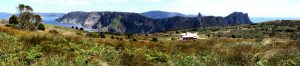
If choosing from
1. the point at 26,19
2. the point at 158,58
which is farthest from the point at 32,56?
the point at 26,19

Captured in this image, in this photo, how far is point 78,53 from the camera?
50.2 ft

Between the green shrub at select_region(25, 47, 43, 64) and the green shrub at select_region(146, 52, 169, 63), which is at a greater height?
the green shrub at select_region(25, 47, 43, 64)

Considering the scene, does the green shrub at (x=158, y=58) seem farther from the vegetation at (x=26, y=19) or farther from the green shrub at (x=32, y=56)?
the vegetation at (x=26, y=19)

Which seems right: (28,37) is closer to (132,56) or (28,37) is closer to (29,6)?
(132,56)

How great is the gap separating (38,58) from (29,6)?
11813cm

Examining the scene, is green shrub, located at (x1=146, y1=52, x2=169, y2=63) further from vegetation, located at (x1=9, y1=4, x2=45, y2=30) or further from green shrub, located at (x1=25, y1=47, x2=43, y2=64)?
vegetation, located at (x1=9, y1=4, x2=45, y2=30)

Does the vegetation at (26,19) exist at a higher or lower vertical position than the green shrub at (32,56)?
lower

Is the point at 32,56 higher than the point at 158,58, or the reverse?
the point at 32,56

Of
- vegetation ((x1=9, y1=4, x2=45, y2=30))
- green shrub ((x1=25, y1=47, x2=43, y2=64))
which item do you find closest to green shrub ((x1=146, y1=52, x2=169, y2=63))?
green shrub ((x1=25, y1=47, x2=43, y2=64))

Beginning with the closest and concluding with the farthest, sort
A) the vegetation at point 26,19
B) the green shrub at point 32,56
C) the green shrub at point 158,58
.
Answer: the green shrub at point 32,56
the green shrub at point 158,58
the vegetation at point 26,19

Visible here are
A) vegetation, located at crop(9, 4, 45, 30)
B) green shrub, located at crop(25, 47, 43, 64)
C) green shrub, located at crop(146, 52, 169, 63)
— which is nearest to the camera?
green shrub, located at crop(25, 47, 43, 64)

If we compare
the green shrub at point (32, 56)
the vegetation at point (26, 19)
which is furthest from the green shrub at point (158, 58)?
the vegetation at point (26, 19)

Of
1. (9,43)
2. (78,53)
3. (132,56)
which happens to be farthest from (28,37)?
(132,56)

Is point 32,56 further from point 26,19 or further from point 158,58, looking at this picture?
point 26,19
